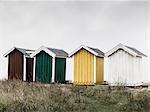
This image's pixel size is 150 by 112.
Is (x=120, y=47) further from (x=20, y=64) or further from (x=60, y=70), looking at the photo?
(x=20, y=64)

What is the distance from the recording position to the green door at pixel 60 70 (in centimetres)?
1995

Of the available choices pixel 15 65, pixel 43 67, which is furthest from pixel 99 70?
pixel 15 65

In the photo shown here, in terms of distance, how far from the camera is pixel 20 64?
21.1 metres

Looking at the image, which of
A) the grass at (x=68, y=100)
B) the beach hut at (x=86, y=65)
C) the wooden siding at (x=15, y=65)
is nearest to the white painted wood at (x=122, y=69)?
the beach hut at (x=86, y=65)

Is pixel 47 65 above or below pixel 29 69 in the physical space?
above

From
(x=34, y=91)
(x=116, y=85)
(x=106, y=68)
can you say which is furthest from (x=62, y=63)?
(x=34, y=91)

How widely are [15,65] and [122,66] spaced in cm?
725

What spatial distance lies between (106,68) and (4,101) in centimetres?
772

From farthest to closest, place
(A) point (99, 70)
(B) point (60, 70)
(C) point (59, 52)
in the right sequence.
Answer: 1. (C) point (59, 52)
2. (B) point (60, 70)
3. (A) point (99, 70)

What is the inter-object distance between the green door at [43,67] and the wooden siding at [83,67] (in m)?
1.69

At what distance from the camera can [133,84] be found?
1767 centimetres

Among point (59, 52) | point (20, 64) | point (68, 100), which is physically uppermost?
point (59, 52)

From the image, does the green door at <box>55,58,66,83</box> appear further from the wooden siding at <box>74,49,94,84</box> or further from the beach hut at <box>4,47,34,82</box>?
the beach hut at <box>4,47,34,82</box>

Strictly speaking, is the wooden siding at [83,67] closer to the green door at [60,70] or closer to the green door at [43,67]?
the green door at [60,70]
